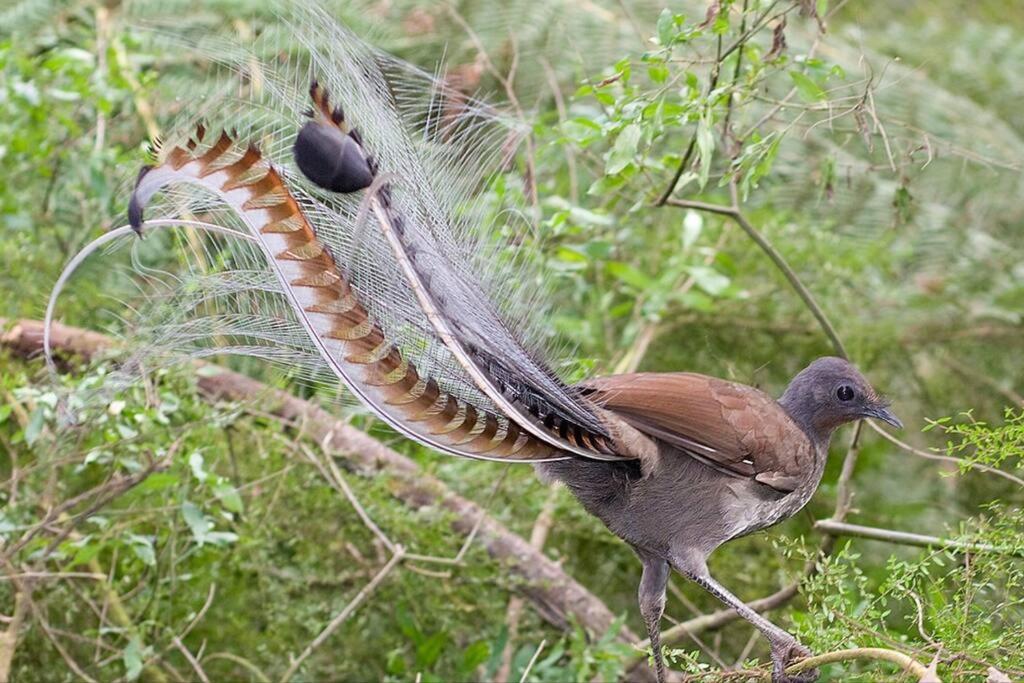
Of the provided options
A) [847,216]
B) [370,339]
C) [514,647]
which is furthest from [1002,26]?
[370,339]

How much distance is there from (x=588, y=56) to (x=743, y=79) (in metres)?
2.51

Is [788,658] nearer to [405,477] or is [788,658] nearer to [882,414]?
[882,414]

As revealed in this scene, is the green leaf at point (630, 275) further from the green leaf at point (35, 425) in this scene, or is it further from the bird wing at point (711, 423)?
the green leaf at point (35, 425)

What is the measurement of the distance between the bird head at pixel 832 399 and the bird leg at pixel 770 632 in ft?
1.37

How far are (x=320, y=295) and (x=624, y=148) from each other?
90cm

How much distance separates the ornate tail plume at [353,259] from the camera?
6.96 ft

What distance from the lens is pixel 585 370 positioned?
9.39ft

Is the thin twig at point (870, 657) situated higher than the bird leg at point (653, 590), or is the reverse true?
the thin twig at point (870, 657)

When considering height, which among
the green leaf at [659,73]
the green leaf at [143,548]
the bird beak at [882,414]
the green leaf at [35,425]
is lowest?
the green leaf at [143,548]

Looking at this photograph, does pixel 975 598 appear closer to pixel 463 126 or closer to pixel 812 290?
pixel 463 126

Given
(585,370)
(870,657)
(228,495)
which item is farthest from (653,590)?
(228,495)

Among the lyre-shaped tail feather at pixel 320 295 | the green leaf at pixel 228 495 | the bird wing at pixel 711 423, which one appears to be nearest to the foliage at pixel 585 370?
the green leaf at pixel 228 495

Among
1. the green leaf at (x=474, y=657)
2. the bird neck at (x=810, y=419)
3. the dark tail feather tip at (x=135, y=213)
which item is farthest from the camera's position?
the green leaf at (x=474, y=657)

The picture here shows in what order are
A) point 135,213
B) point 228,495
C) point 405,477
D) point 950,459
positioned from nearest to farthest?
point 135,213
point 950,459
point 228,495
point 405,477
